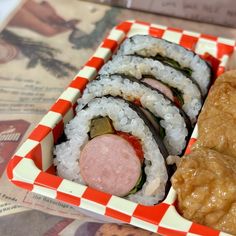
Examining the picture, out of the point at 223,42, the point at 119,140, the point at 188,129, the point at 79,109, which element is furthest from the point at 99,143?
the point at 223,42

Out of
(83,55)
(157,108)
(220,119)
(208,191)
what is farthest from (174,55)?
(208,191)

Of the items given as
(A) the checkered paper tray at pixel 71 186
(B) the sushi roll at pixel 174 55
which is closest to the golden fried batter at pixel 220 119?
(A) the checkered paper tray at pixel 71 186

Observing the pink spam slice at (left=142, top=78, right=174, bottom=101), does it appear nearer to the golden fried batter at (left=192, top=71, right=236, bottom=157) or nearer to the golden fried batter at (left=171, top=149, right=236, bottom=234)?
the golden fried batter at (left=192, top=71, right=236, bottom=157)

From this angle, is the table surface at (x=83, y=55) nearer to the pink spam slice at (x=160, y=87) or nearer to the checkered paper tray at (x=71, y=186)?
the checkered paper tray at (x=71, y=186)

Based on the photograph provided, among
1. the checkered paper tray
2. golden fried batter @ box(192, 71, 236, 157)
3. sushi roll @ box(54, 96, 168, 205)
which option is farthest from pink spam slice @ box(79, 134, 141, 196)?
golden fried batter @ box(192, 71, 236, 157)

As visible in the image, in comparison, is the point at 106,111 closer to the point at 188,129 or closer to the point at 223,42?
the point at 188,129

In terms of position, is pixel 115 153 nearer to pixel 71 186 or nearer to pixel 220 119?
pixel 71 186
